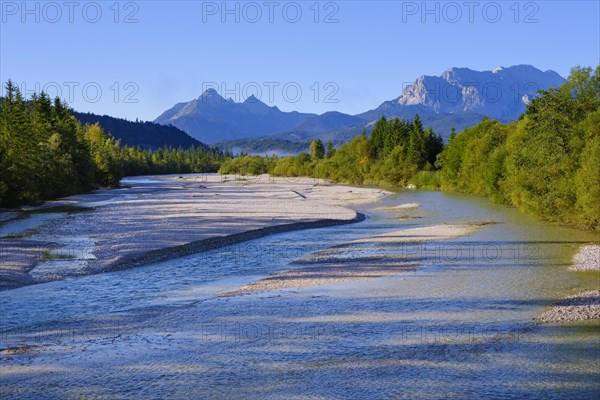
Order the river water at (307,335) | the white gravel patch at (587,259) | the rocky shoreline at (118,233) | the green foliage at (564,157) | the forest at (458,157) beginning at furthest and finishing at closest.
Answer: the forest at (458,157) < the green foliage at (564,157) < the rocky shoreline at (118,233) < the white gravel patch at (587,259) < the river water at (307,335)

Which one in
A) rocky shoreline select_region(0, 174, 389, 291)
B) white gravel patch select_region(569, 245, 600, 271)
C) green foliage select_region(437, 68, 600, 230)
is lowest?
white gravel patch select_region(569, 245, 600, 271)

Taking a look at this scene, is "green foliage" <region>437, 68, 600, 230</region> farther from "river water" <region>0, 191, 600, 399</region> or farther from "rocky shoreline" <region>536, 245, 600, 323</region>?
"rocky shoreline" <region>536, 245, 600, 323</region>

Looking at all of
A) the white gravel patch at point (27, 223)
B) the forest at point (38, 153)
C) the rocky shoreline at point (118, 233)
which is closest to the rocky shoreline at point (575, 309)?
the rocky shoreline at point (118, 233)

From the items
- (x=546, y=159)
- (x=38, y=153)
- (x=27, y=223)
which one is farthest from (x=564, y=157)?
(x=38, y=153)

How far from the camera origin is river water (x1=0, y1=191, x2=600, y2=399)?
14.2 meters

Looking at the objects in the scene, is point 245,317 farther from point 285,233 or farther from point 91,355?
point 285,233

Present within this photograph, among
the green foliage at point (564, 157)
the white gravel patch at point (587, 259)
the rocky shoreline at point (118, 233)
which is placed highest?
the green foliage at point (564, 157)

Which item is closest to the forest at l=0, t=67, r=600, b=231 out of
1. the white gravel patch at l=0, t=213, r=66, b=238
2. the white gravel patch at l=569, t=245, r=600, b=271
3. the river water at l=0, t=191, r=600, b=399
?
the white gravel patch at l=569, t=245, r=600, b=271

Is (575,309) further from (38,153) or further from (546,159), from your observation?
(38,153)

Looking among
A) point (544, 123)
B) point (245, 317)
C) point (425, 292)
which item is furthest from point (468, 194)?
point (245, 317)

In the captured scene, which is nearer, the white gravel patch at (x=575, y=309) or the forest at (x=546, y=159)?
the white gravel patch at (x=575, y=309)

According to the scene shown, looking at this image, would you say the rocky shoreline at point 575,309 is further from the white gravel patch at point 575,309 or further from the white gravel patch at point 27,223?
the white gravel patch at point 27,223

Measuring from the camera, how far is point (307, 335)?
60.0 ft

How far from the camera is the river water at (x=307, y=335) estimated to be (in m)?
14.2
